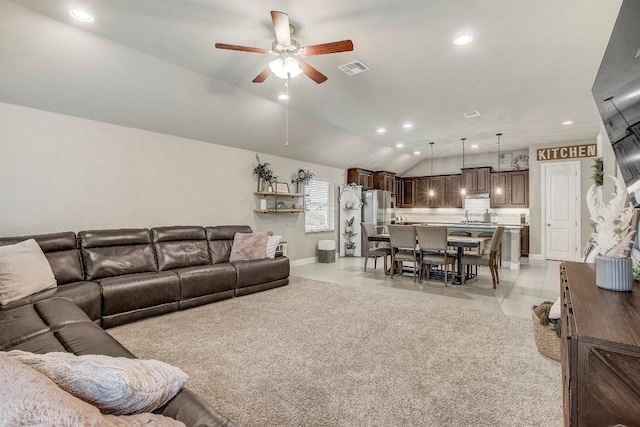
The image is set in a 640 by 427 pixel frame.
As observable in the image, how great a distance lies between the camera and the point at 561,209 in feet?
24.2

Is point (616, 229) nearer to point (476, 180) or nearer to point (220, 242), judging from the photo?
point (220, 242)

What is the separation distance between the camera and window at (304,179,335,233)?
24.3ft

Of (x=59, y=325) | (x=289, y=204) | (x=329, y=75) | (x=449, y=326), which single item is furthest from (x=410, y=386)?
(x=289, y=204)

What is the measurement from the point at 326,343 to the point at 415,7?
3018 millimetres

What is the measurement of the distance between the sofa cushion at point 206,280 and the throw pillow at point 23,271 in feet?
4.03

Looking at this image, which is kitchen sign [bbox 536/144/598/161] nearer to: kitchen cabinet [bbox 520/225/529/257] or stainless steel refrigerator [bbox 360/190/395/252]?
kitchen cabinet [bbox 520/225/529/257]

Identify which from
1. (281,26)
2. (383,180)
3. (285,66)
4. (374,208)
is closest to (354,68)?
(285,66)

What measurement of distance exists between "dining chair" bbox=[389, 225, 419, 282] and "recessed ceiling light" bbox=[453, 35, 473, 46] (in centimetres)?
281

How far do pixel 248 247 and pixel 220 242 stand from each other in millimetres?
476

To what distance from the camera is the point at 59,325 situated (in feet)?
6.48

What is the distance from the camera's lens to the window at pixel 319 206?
742 centimetres

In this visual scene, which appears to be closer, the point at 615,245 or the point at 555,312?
the point at 615,245

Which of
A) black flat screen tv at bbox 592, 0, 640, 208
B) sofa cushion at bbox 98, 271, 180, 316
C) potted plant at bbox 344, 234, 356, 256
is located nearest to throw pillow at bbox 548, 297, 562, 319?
black flat screen tv at bbox 592, 0, 640, 208

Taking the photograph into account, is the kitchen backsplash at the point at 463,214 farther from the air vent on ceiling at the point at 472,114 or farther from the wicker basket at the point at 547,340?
the wicker basket at the point at 547,340
